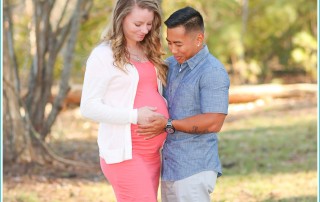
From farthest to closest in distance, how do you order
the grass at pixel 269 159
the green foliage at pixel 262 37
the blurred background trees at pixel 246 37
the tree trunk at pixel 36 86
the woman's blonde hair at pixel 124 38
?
Result: the green foliage at pixel 262 37, the blurred background trees at pixel 246 37, the tree trunk at pixel 36 86, the grass at pixel 269 159, the woman's blonde hair at pixel 124 38

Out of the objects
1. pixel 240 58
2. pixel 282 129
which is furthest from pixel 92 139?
pixel 240 58

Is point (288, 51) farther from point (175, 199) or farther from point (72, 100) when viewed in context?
point (175, 199)

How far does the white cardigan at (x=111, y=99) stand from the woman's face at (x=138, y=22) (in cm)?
13

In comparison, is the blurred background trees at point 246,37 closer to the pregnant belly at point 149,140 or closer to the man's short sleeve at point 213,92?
the pregnant belly at point 149,140

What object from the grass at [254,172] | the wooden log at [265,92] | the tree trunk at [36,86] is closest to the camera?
the grass at [254,172]

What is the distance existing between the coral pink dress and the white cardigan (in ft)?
0.13

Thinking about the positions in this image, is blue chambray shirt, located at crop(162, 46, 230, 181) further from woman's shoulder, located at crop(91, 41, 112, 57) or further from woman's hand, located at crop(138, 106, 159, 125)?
woman's shoulder, located at crop(91, 41, 112, 57)

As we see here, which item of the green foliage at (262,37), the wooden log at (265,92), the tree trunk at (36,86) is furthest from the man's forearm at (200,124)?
the green foliage at (262,37)

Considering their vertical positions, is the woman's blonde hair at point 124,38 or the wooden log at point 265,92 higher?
the woman's blonde hair at point 124,38

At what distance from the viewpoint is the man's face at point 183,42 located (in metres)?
3.55

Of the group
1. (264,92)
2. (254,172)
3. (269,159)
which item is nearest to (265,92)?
(264,92)

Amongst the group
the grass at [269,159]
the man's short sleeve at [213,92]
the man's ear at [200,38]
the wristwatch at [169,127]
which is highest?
the man's ear at [200,38]

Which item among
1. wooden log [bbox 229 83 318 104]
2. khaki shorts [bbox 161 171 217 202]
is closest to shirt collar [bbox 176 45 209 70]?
khaki shorts [bbox 161 171 217 202]

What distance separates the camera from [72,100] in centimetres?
1441
